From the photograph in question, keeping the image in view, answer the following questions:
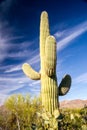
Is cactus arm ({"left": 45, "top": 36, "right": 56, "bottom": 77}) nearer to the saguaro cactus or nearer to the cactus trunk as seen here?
the saguaro cactus

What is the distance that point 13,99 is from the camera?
2520 centimetres

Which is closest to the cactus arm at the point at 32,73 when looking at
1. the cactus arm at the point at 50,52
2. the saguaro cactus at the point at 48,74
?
the saguaro cactus at the point at 48,74

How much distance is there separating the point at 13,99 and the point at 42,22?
13.1 meters

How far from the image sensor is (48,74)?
12289mm

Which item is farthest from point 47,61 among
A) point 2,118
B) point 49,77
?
point 2,118

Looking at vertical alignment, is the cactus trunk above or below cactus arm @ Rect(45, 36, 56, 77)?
below

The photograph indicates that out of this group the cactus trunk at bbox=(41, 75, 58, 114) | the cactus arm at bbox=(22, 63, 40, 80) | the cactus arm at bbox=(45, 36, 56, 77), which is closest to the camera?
the cactus arm at bbox=(45, 36, 56, 77)

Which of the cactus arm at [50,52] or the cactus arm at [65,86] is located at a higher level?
the cactus arm at [50,52]

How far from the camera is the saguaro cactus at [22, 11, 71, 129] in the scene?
11.2 m

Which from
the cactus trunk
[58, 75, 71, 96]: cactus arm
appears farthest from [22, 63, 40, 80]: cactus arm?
[58, 75, 71, 96]: cactus arm

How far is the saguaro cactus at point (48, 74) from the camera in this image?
11250 millimetres

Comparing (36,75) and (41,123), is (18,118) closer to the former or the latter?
(36,75)

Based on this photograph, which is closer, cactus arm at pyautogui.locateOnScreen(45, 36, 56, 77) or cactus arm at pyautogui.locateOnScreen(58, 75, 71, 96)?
cactus arm at pyautogui.locateOnScreen(45, 36, 56, 77)

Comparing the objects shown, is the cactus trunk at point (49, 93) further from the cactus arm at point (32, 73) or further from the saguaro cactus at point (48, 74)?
the cactus arm at point (32, 73)
